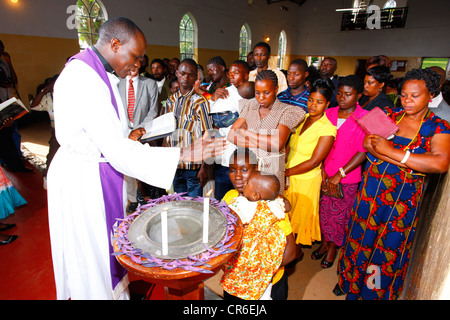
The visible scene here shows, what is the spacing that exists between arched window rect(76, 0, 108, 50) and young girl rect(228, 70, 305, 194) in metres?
10.0

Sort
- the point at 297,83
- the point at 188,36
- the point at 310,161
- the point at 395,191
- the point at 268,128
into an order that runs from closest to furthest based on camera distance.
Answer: the point at 395,191 < the point at 268,128 < the point at 310,161 < the point at 297,83 < the point at 188,36

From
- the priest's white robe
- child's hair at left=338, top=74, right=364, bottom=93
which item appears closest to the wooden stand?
the priest's white robe

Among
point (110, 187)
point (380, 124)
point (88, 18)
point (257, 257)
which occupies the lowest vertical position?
point (257, 257)

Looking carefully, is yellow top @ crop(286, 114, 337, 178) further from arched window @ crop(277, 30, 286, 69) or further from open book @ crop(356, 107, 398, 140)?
arched window @ crop(277, 30, 286, 69)

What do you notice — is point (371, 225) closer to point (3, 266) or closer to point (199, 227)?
point (199, 227)

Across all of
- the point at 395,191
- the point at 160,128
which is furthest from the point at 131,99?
the point at 395,191

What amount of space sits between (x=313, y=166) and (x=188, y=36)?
514 inches

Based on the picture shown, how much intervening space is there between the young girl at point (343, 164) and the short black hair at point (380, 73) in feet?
1.38

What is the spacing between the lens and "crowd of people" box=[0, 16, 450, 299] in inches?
66.4

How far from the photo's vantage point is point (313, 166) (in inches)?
98.3

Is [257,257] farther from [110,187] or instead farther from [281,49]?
[281,49]

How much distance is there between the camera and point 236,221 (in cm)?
139

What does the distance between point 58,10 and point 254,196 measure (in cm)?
1059

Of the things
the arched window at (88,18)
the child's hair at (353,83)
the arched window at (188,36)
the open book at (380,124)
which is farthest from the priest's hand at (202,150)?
the arched window at (188,36)
